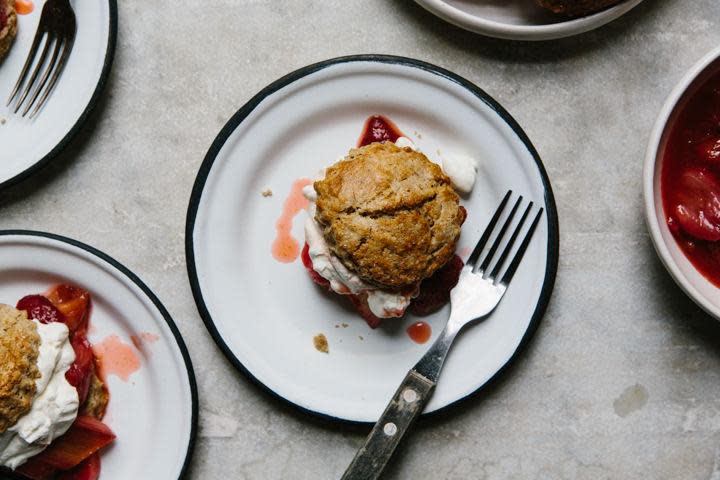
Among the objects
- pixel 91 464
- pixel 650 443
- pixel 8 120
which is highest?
pixel 8 120

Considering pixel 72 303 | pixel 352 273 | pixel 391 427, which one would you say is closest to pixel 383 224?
pixel 352 273

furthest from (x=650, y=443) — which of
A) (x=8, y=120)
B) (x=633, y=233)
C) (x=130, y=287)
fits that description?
(x=8, y=120)

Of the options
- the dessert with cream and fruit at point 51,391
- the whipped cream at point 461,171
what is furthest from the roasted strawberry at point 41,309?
the whipped cream at point 461,171

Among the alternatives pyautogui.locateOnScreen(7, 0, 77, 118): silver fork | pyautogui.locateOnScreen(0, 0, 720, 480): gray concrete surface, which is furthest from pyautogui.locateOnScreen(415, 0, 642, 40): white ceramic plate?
pyautogui.locateOnScreen(7, 0, 77, 118): silver fork

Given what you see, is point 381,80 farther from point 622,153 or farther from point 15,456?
point 15,456

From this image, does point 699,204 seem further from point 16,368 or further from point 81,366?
point 16,368

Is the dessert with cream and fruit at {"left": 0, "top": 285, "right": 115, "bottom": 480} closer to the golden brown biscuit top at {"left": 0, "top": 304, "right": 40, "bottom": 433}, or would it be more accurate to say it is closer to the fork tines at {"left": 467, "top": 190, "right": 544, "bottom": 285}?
the golden brown biscuit top at {"left": 0, "top": 304, "right": 40, "bottom": 433}

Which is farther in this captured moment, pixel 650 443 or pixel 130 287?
pixel 650 443

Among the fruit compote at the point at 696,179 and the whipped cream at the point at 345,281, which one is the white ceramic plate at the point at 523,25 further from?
the whipped cream at the point at 345,281
